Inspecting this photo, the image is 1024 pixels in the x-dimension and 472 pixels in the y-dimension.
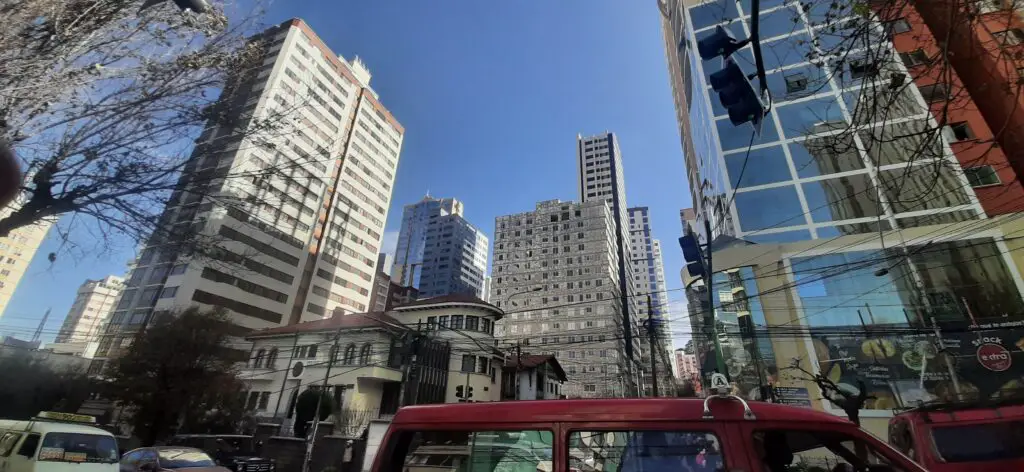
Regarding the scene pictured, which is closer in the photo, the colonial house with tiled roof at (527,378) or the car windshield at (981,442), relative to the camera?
the car windshield at (981,442)

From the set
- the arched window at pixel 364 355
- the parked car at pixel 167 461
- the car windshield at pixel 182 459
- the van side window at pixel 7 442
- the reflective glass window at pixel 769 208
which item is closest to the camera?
the van side window at pixel 7 442

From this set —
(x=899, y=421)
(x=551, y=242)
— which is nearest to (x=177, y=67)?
(x=899, y=421)

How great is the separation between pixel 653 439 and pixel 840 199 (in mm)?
24608

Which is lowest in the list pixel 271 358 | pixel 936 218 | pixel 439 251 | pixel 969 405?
pixel 969 405

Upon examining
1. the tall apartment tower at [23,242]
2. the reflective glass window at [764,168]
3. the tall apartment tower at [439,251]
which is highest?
the tall apartment tower at [439,251]

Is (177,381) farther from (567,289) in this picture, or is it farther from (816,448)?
(567,289)

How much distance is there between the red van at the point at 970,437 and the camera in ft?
18.1

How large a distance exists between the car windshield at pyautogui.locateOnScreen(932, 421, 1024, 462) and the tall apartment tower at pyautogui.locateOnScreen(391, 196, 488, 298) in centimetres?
9645

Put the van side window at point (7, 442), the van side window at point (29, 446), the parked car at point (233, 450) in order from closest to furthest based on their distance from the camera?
the van side window at point (29, 446) < the van side window at point (7, 442) < the parked car at point (233, 450)

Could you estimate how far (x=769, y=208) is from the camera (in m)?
22.0

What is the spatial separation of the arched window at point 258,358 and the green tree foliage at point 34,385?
9.32 meters

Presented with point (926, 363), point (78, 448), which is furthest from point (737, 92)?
point (926, 363)

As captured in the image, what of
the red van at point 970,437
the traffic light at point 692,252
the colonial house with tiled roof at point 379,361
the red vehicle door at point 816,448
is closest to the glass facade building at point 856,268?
the traffic light at point 692,252

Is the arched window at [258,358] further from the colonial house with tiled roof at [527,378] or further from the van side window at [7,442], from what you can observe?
the van side window at [7,442]
